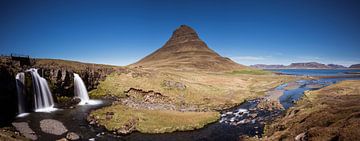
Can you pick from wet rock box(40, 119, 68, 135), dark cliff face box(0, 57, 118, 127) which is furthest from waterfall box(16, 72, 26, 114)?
wet rock box(40, 119, 68, 135)

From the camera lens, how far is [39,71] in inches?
1978

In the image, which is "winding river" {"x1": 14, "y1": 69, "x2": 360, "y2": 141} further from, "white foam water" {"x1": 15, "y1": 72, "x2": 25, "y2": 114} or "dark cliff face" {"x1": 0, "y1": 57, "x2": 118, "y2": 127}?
"dark cliff face" {"x1": 0, "y1": 57, "x2": 118, "y2": 127}

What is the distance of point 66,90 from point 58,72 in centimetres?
536

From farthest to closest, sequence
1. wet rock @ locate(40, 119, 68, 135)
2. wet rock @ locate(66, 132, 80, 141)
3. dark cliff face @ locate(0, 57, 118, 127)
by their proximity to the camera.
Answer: dark cliff face @ locate(0, 57, 118, 127), wet rock @ locate(40, 119, 68, 135), wet rock @ locate(66, 132, 80, 141)

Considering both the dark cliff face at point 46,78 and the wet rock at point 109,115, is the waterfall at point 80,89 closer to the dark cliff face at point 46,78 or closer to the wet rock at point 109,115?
the dark cliff face at point 46,78

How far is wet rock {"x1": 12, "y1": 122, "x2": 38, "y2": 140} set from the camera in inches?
1139

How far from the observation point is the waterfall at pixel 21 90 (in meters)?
41.7

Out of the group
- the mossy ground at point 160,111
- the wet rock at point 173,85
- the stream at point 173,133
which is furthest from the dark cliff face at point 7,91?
the wet rock at point 173,85

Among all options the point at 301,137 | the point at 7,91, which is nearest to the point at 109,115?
the point at 7,91

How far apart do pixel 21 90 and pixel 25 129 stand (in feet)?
52.9

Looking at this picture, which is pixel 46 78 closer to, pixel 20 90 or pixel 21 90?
pixel 21 90

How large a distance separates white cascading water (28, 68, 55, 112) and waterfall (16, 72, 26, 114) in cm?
220

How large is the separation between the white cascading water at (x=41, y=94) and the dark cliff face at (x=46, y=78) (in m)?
1.16

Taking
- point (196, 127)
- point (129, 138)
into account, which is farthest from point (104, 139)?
point (196, 127)
